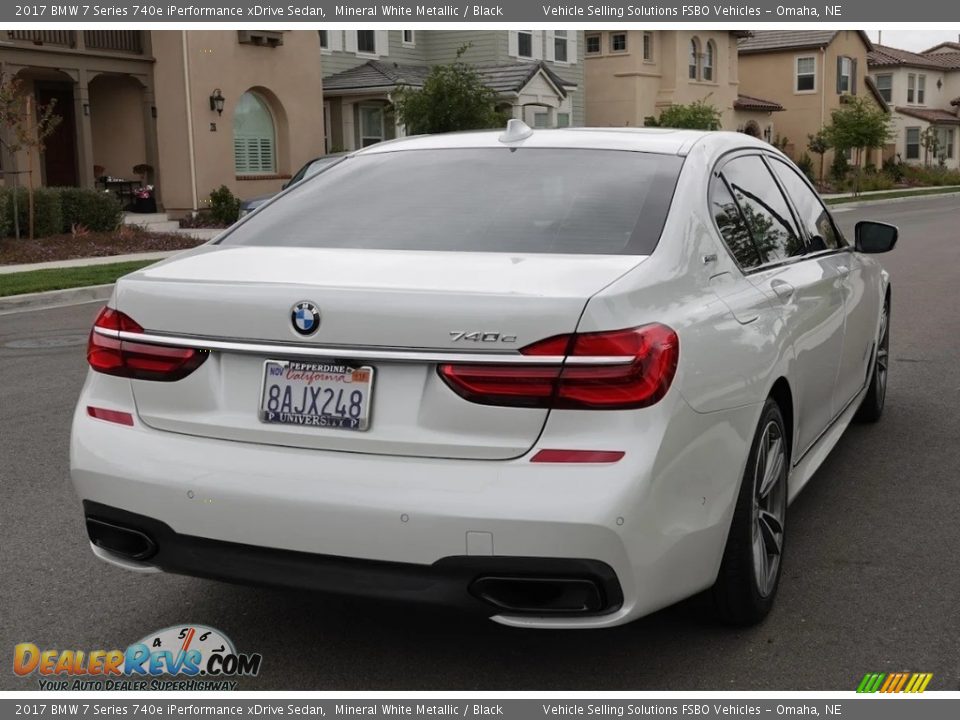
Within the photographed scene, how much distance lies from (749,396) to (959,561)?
5.07 ft

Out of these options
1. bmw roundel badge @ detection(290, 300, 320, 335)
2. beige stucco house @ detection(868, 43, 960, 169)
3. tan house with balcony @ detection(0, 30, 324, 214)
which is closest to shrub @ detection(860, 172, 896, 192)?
beige stucco house @ detection(868, 43, 960, 169)

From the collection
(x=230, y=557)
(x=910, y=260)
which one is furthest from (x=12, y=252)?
(x=230, y=557)

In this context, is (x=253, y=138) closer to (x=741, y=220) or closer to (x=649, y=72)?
(x=649, y=72)

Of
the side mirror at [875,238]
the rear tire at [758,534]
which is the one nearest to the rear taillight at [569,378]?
the rear tire at [758,534]

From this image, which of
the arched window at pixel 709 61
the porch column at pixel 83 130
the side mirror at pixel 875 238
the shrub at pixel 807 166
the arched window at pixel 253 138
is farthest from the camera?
the shrub at pixel 807 166

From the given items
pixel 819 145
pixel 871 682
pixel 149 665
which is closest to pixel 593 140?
pixel 871 682

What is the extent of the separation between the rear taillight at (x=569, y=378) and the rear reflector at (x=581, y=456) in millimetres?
117

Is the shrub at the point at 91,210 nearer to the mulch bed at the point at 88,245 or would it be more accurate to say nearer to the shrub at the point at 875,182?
the mulch bed at the point at 88,245

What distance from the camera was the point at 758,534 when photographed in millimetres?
4023

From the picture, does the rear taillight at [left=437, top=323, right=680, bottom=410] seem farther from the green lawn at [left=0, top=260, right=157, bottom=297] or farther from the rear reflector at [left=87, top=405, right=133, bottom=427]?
the green lawn at [left=0, top=260, right=157, bottom=297]

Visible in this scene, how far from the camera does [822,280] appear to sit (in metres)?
5.11

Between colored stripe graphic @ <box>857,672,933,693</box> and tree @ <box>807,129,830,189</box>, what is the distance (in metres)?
47.6

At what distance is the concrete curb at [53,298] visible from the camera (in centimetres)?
1333

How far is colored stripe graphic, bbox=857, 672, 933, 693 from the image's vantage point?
361 centimetres
